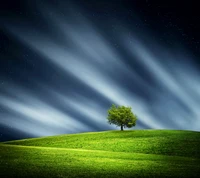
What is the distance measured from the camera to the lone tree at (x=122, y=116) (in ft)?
260

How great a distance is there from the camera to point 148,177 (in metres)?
18.5

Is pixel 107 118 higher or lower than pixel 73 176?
higher

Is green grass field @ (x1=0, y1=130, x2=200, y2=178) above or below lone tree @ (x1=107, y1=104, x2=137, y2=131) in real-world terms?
below

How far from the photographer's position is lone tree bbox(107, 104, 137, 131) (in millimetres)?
79312

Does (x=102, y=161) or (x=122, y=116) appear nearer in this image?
(x=102, y=161)

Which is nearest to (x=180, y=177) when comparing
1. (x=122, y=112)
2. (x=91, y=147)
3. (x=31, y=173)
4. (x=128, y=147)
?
(x=31, y=173)

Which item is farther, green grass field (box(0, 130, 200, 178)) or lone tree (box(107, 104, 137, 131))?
lone tree (box(107, 104, 137, 131))

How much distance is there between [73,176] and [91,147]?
32321mm

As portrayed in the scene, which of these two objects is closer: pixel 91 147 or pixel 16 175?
pixel 16 175

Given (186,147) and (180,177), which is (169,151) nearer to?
(186,147)

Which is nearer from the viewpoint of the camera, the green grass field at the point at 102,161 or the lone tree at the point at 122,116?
the green grass field at the point at 102,161

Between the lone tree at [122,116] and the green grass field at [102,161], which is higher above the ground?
the lone tree at [122,116]

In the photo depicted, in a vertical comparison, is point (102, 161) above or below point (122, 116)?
below

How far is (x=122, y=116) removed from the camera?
79.6 meters
